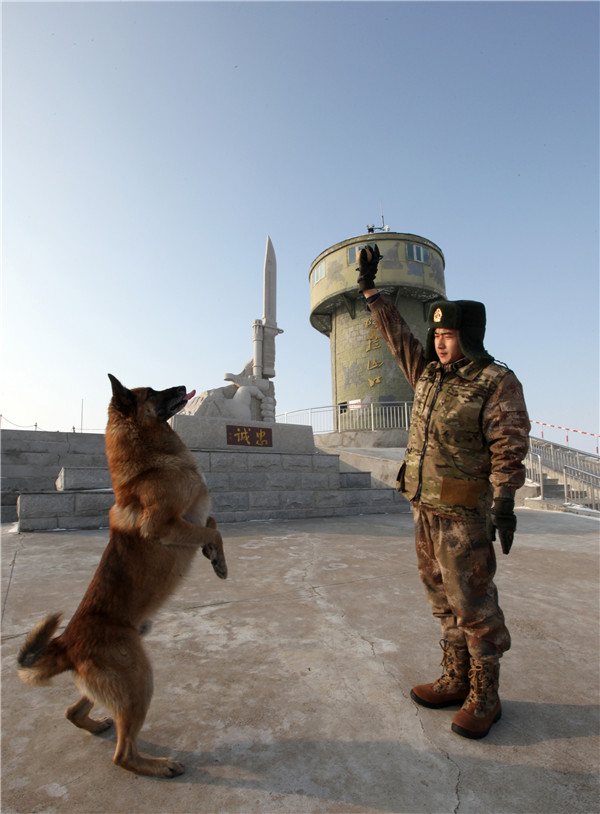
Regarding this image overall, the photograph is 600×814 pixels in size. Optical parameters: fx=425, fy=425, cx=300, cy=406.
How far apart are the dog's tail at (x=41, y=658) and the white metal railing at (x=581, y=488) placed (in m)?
11.8

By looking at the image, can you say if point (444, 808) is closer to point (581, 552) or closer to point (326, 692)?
point (326, 692)

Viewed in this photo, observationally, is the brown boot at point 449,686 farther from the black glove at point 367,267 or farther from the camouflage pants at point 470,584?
the black glove at point 367,267

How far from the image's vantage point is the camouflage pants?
2000 millimetres

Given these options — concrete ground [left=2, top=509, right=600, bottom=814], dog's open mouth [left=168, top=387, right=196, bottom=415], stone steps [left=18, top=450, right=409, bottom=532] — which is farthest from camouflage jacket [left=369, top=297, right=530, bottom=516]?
stone steps [left=18, top=450, right=409, bottom=532]

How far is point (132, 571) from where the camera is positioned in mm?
1738

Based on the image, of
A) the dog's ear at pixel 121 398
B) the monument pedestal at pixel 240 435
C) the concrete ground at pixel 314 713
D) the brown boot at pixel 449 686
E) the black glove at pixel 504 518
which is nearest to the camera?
the concrete ground at pixel 314 713

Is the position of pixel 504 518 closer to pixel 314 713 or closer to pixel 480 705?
pixel 480 705

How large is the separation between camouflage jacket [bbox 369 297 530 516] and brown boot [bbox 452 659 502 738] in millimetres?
715

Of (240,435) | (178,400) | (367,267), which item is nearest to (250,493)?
(240,435)

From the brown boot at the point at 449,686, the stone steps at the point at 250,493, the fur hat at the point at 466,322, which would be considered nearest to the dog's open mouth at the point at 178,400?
the fur hat at the point at 466,322

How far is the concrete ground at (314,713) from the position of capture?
1492 mm

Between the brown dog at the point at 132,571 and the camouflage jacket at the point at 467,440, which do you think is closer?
the brown dog at the point at 132,571

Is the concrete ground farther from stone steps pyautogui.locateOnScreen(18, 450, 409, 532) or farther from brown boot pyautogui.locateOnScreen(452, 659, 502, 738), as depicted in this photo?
stone steps pyautogui.locateOnScreen(18, 450, 409, 532)

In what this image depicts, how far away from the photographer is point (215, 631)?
2877mm
